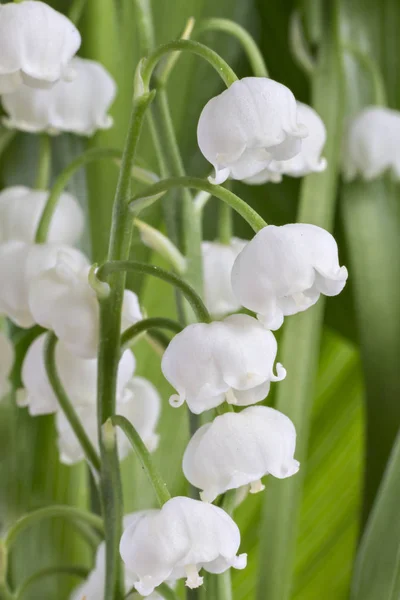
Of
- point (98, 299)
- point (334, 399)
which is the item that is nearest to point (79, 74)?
point (98, 299)

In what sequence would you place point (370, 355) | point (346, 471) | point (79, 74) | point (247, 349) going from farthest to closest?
point (346, 471) → point (370, 355) → point (79, 74) → point (247, 349)

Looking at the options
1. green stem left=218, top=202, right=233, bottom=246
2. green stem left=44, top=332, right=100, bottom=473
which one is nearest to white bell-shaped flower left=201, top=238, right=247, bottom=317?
green stem left=218, top=202, right=233, bottom=246

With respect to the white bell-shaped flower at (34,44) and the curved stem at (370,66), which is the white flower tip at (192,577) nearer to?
the white bell-shaped flower at (34,44)

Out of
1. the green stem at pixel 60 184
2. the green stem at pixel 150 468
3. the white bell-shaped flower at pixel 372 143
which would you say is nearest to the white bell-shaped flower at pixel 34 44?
the green stem at pixel 60 184

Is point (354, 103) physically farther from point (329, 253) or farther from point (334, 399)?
point (329, 253)

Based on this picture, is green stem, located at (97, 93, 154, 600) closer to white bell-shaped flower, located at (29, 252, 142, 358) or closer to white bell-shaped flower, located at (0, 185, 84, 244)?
white bell-shaped flower, located at (29, 252, 142, 358)

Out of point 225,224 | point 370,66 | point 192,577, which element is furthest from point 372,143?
point 192,577
